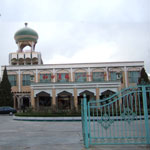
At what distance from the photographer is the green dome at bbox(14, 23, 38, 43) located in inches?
1464

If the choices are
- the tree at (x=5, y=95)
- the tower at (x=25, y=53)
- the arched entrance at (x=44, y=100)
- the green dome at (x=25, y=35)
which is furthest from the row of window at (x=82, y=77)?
the green dome at (x=25, y=35)

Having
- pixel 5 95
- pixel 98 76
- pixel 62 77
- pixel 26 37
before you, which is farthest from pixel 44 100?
pixel 26 37

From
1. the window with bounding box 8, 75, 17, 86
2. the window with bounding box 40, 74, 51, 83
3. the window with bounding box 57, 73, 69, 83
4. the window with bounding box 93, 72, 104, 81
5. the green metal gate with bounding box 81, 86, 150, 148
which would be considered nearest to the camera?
the green metal gate with bounding box 81, 86, 150, 148

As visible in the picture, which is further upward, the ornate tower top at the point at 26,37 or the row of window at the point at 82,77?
the ornate tower top at the point at 26,37

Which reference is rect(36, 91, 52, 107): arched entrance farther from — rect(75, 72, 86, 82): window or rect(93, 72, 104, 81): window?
rect(93, 72, 104, 81): window

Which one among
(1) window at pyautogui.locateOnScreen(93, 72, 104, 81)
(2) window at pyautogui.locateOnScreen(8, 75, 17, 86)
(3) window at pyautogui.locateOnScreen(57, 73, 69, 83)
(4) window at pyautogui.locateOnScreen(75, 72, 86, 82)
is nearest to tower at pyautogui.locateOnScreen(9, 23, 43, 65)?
(2) window at pyautogui.locateOnScreen(8, 75, 17, 86)

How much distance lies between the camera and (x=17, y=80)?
1245 inches

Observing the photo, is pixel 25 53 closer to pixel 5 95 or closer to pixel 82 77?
pixel 5 95

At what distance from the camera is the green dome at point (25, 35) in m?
37.2

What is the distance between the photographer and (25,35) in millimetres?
37094

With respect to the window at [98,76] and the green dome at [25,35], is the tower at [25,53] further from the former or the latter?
the window at [98,76]

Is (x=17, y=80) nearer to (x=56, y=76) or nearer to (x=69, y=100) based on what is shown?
(x=56, y=76)

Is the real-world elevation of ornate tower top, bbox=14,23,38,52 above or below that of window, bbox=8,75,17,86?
above

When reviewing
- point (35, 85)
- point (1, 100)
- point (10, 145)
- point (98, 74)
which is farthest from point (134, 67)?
point (10, 145)
